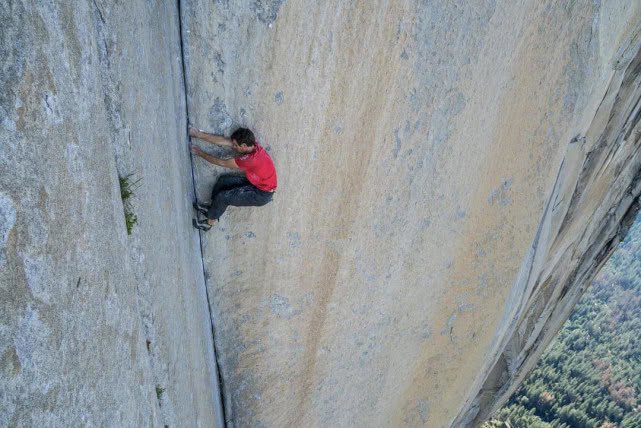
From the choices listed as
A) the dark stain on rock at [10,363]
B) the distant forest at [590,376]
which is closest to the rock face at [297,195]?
the dark stain on rock at [10,363]

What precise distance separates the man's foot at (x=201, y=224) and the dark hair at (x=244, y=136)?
77cm

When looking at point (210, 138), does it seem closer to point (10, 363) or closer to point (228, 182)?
point (228, 182)

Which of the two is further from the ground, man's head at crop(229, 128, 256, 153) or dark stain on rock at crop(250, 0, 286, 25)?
dark stain on rock at crop(250, 0, 286, 25)

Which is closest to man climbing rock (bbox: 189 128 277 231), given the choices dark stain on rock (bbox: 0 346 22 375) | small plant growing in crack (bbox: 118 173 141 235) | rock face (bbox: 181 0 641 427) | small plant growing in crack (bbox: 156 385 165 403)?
rock face (bbox: 181 0 641 427)

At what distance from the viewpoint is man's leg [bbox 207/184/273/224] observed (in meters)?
3.97

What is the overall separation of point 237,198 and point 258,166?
355 millimetres

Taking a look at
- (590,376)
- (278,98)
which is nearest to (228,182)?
(278,98)

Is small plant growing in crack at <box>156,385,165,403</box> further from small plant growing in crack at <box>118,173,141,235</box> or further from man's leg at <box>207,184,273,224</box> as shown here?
man's leg at <box>207,184,273,224</box>

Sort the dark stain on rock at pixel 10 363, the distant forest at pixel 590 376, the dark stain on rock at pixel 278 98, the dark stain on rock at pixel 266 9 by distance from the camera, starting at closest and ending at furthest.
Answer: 1. the dark stain on rock at pixel 10 363
2. the dark stain on rock at pixel 266 9
3. the dark stain on rock at pixel 278 98
4. the distant forest at pixel 590 376

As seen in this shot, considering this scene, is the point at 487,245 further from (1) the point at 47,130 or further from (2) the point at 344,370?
(1) the point at 47,130

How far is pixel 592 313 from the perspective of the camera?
48.3 metres

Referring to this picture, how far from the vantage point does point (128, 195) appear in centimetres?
234

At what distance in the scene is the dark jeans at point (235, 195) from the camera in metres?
3.97

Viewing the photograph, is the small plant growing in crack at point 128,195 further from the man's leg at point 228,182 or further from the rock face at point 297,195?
the man's leg at point 228,182
